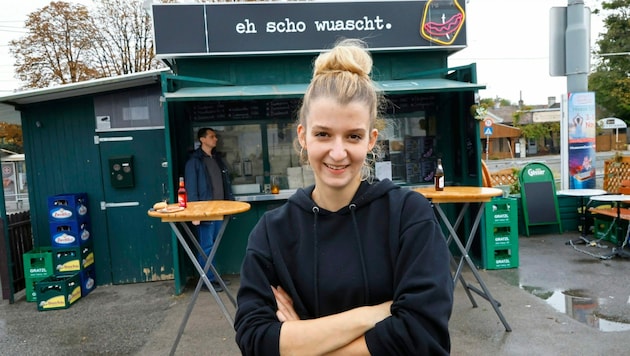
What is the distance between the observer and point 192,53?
18.8 feet

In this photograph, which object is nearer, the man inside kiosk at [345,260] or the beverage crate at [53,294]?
the man inside kiosk at [345,260]

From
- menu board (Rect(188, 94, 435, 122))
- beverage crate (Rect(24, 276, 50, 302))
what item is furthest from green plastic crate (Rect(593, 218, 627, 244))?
beverage crate (Rect(24, 276, 50, 302))

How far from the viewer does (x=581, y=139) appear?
770 centimetres

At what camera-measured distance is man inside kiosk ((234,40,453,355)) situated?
119 centimetres

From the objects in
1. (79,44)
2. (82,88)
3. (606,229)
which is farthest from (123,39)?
(606,229)

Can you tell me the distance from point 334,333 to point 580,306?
4209 mm

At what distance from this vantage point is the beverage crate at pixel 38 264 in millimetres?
5277

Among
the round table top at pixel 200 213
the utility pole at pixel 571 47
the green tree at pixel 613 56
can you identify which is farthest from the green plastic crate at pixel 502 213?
the green tree at pixel 613 56

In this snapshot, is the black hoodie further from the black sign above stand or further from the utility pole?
the utility pole

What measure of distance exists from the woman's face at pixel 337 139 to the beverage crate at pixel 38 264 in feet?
17.3

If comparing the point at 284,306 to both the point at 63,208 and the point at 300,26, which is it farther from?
the point at 300,26

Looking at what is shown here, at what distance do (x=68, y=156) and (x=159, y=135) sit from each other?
4.16ft

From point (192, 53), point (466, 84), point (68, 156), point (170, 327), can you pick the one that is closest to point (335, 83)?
point (170, 327)

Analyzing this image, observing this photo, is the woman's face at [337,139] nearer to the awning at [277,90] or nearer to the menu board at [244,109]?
the awning at [277,90]
